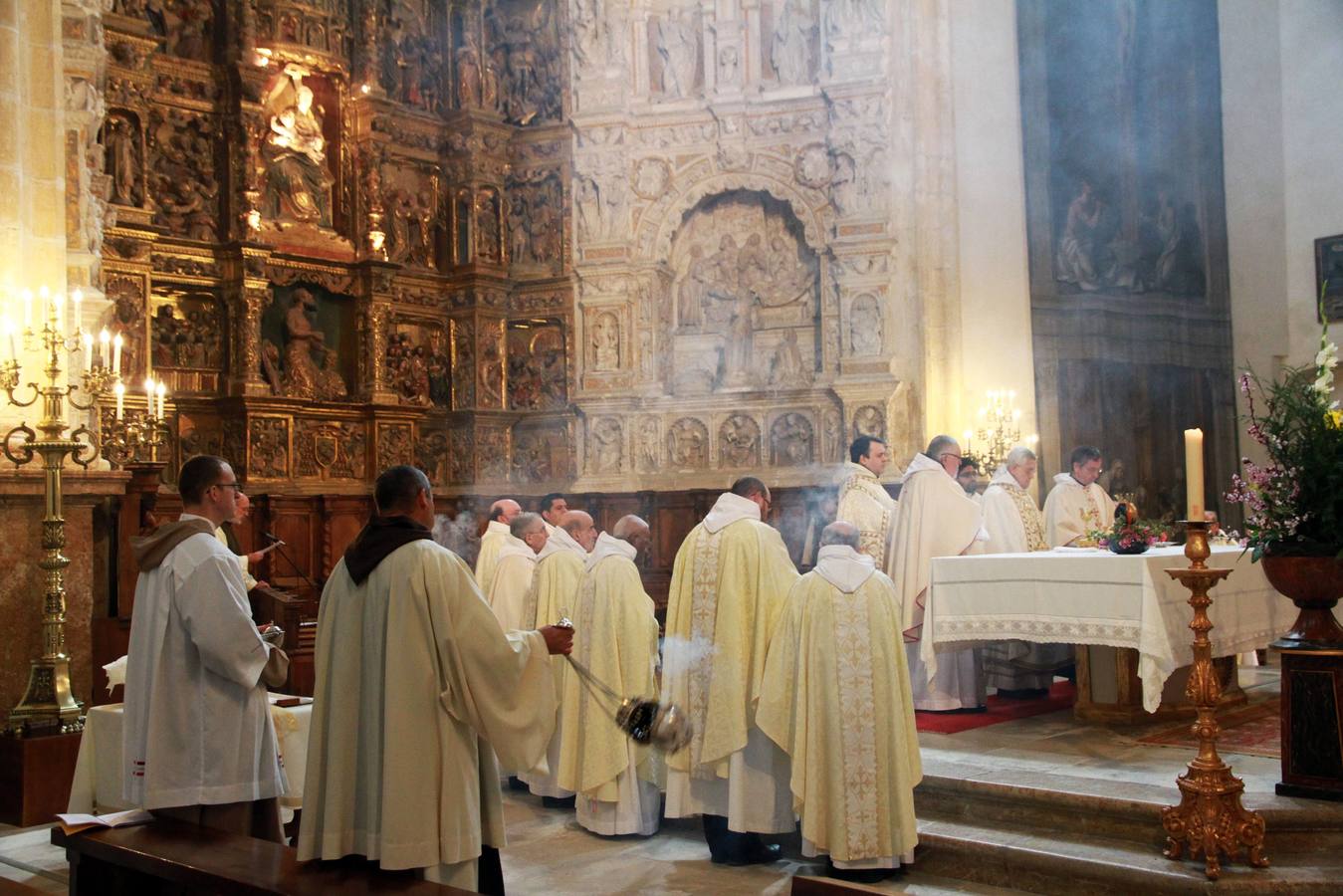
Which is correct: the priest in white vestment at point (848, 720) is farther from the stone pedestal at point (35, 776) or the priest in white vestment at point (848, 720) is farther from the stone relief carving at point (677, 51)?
the stone relief carving at point (677, 51)

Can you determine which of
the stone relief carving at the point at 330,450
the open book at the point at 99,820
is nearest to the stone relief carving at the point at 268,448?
the stone relief carving at the point at 330,450

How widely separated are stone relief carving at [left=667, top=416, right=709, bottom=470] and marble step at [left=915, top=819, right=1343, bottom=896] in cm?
789

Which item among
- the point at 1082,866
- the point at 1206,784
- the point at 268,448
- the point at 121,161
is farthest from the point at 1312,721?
the point at 121,161

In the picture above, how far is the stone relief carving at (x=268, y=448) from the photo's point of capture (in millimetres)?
12570

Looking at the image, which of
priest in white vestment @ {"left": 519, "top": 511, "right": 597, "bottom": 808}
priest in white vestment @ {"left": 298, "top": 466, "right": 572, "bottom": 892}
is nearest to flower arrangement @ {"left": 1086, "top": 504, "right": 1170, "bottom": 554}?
priest in white vestment @ {"left": 519, "top": 511, "right": 597, "bottom": 808}

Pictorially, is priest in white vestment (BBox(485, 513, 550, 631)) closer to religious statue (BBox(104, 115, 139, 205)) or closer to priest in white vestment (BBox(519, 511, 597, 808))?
priest in white vestment (BBox(519, 511, 597, 808))

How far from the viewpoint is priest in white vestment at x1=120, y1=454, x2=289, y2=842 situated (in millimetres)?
4645

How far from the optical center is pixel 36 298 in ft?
27.5

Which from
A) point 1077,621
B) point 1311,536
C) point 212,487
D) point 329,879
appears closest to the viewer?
point 329,879

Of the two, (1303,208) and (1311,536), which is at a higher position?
(1303,208)

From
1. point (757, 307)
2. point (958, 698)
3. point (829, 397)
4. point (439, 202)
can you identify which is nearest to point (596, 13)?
point (439, 202)

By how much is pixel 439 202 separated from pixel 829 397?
507 cm

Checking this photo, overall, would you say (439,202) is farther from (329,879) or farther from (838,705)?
(329,879)

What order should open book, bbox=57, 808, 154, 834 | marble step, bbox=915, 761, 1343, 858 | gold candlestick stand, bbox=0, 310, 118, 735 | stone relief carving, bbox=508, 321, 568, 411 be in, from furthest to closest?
1. stone relief carving, bbox=508, 321, 568, 411
2. gold candlestick stand, bbox=0, 310, 118, 735
3. marble step, bbox=915, 761, 1343, 858
4. open book, bbox=57, 808, 154, 834
